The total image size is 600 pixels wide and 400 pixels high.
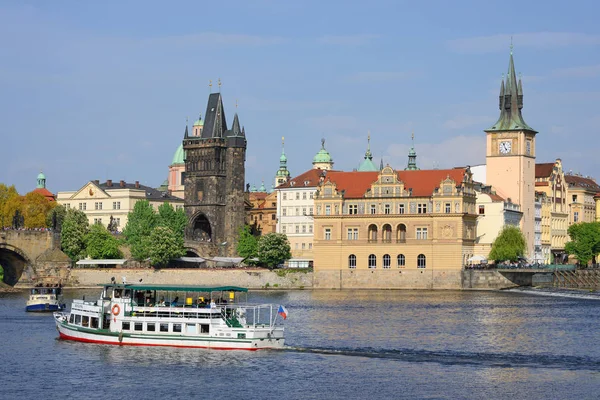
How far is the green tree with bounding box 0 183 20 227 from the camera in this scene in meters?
173

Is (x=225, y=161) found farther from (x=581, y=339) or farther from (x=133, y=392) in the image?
(x=133, y=392)

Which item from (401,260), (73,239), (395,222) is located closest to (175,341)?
(401,260)

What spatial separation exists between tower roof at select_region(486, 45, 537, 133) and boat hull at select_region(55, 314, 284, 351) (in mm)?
90545

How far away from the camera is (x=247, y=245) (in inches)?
6417

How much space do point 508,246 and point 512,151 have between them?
18352 millimetres

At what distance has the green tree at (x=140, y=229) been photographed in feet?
516

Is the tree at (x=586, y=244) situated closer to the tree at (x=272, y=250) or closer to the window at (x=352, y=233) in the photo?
the window at (x=352, y=233)

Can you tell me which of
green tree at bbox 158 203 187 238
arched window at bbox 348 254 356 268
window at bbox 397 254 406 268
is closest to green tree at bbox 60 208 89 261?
green tree at bbox 158 203 187 238

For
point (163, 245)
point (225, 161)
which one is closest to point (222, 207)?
point (225, 161)

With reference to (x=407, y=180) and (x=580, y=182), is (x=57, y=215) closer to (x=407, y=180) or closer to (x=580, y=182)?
(x=407, y=180)

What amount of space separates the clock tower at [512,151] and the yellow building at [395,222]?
605 inches

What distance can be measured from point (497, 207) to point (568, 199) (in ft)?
120

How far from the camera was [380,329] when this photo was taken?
86.8 metres

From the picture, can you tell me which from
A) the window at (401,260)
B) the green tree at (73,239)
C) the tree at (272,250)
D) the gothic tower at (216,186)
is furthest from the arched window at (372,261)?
the green tree at (73,239)
